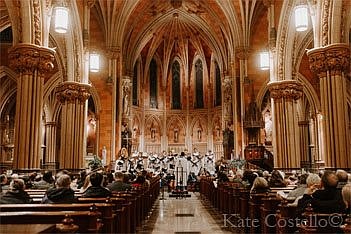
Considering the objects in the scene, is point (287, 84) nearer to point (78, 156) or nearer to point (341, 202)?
point (78, 156)

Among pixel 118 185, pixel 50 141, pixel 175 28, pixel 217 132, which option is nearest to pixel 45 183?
pixel 118 185

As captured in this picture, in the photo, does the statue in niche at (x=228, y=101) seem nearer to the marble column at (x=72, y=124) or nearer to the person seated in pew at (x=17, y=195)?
the marble column at (x=72, y=124)

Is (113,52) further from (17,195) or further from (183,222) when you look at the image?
(17,195)

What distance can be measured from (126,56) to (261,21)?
11611mm

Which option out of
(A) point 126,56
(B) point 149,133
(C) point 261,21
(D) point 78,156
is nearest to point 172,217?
(D) point 78,156

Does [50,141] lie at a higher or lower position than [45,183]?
higher

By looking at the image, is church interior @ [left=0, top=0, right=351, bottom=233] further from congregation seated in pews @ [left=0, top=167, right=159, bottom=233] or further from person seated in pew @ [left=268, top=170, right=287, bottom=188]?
person seated in pew @ [left=268, top=170, right=287, bottom=188]

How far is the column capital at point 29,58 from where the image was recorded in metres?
11.8

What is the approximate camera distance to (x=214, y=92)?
39.7 metres

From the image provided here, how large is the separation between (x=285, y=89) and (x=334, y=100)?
606cm

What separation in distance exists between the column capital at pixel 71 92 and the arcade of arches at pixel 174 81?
5cm

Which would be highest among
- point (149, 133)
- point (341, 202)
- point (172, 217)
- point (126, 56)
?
point (126, 56)

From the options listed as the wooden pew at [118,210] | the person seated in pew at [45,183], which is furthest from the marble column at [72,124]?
the wooden pew at [118,210]

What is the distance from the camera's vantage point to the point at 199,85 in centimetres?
4131
